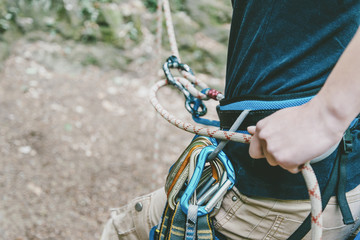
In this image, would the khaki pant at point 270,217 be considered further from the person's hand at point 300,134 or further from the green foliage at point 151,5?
the green foliage at point 151,5

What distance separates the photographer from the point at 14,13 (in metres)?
3.28

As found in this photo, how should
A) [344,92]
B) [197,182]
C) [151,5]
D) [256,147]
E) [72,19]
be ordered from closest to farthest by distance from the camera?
[344,92], [256,147], [197,182], [72,19], [151,5]

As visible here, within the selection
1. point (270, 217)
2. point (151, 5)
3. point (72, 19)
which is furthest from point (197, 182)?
point (151, 5)

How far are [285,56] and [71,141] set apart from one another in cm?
236

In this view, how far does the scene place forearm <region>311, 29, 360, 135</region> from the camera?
0.51 metres

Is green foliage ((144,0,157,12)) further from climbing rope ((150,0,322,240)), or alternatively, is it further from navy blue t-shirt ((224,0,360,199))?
navy blue t-shirt ((224,0,360,199))

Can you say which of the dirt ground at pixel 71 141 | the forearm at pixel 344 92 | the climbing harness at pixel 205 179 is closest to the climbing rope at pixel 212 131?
the climbing harness at pixel 205 179

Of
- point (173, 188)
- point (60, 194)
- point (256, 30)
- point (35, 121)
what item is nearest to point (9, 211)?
point (60, 194)

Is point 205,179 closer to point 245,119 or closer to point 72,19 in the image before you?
point 245,119

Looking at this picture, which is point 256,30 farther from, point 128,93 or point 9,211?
point 128,93

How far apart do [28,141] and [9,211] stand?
655mm

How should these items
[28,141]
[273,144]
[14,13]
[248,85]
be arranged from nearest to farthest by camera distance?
[273,144] → [248,85] → [28,141] → [14,13]

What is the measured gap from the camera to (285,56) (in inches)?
29.3

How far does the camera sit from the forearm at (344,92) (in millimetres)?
511
